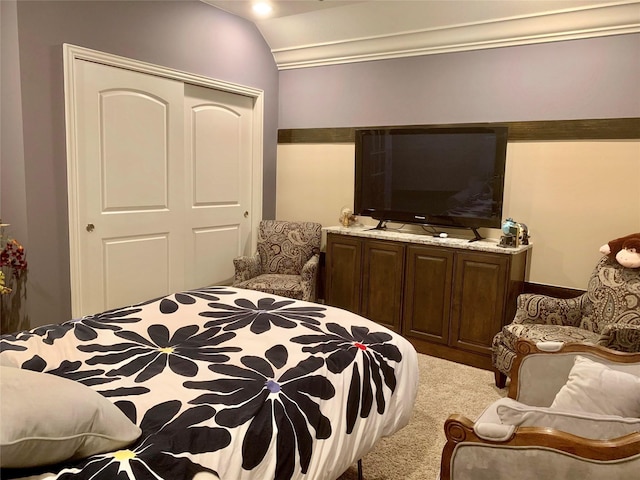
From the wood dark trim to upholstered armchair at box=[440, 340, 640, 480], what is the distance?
1.98 meters

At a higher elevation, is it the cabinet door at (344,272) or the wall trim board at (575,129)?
the wall trim board at (575,129)

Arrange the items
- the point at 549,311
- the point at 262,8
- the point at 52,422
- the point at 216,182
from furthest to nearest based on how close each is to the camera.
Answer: the point at 216,182, the point at 262,8, the point at 549,311, the point at 52,422

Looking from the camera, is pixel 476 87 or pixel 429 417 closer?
pixel 429 417

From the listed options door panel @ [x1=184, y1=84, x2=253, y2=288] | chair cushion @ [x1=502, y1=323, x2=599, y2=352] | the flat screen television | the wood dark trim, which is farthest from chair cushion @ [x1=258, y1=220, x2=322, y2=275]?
chair cushion @ [x1=502, y1=323, x2=599, y2=352]

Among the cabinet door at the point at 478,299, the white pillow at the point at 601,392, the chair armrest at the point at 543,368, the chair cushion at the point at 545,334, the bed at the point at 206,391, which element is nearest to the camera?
the bed at the point at 206,391

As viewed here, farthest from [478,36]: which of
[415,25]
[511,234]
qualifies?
[511,234]

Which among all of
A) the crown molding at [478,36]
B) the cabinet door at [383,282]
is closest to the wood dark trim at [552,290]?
the cabinet door at [383,282]

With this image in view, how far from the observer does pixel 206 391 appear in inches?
62.3

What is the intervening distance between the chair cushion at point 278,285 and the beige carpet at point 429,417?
1.12 metres

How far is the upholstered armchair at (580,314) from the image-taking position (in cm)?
288

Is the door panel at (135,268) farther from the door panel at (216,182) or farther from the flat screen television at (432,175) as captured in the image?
the flat screen television at (432,175)

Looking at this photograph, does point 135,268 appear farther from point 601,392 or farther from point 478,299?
point 601,392

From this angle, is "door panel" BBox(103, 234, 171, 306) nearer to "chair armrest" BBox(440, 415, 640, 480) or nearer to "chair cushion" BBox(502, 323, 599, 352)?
"chair cushion" BBox(502, 323, 599, 352)

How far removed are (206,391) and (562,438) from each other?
3.51ft
